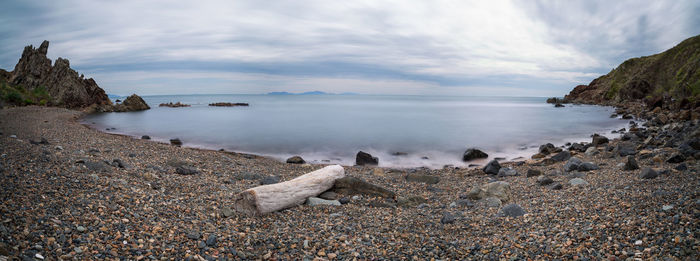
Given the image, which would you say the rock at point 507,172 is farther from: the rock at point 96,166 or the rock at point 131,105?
the rock at point 131,105

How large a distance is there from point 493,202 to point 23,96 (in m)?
58.0

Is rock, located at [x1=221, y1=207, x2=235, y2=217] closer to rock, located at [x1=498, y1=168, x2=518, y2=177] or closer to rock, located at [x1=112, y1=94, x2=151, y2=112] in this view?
rock, located at [x1=498, y1=168, x2=518, y2=177]

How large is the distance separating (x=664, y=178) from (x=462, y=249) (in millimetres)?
5624

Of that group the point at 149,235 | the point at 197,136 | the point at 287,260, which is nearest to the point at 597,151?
the point at 287,260

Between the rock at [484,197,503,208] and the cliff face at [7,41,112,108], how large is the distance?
61.2 m

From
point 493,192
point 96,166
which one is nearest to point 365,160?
point 493,192

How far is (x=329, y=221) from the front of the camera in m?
6.41

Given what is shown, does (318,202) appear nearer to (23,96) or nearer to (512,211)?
(512,211)

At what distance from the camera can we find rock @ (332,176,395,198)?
8.39 meters

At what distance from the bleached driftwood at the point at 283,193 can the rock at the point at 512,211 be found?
3.79m

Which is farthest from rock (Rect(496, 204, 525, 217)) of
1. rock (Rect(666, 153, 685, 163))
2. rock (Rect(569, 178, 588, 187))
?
rock (Rect(666, 153, 685, 163))

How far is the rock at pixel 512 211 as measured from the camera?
259 inches

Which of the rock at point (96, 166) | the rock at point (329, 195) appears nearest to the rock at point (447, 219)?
the rock at point (329, 195)

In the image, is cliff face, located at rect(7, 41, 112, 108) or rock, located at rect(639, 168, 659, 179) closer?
rock, located at rect(639, 168, 659, 179)
